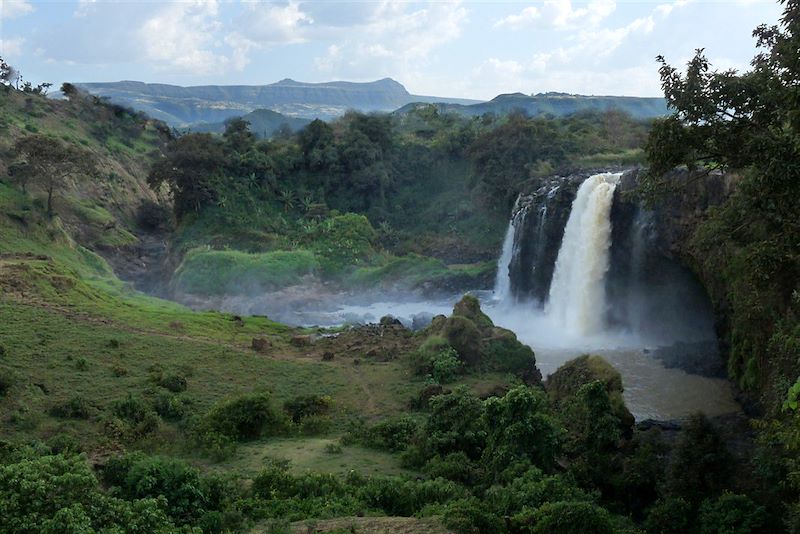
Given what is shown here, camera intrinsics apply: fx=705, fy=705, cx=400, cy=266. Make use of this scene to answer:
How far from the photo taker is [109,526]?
27.7 ft

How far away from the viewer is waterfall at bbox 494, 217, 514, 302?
33469 mm

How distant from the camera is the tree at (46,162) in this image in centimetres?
3397

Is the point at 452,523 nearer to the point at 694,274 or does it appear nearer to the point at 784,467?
the point at 784,467

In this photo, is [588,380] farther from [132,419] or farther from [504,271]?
[504,271]

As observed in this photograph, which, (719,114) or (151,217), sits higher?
(719,114)

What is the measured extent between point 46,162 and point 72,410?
22893mm

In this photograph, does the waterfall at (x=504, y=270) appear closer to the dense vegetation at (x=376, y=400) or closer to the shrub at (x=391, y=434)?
the dense vegetation at (x=376, y=400)

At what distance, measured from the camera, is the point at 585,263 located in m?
27.7

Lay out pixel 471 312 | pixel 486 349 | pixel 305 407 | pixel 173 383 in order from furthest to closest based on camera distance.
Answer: pixel 471 312, pixel 486 349, pixel 173 383, pixel 305 407

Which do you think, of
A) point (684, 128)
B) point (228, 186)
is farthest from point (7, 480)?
point (228, 186)

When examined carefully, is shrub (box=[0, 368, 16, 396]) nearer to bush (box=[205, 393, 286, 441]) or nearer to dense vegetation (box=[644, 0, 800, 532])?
bush (box=[205, 393, 286, 441])

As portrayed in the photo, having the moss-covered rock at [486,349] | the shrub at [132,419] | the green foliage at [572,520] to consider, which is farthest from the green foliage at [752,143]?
the shrub at [132,419]

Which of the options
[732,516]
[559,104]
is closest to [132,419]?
[732,516]

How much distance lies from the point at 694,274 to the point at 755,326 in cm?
782
